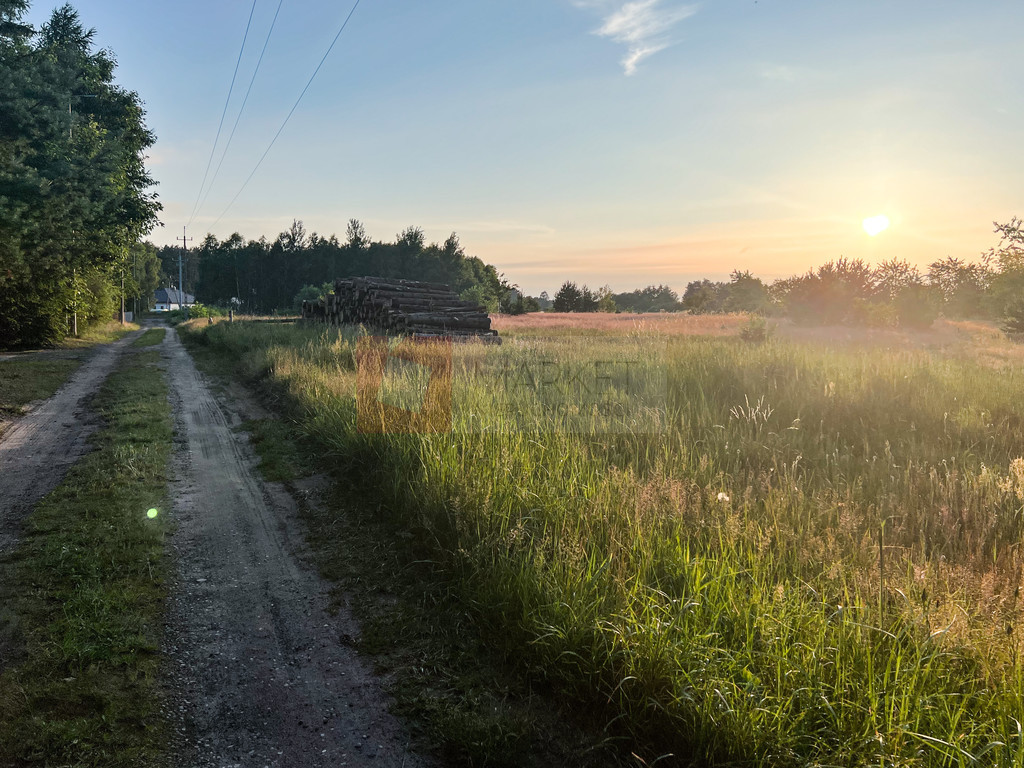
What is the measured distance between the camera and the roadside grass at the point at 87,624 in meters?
2.69

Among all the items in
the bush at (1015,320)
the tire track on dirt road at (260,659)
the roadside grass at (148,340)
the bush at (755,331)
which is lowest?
the tire track on dirt road at (260,659)

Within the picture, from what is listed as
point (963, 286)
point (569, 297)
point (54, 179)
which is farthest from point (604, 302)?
point (54, 179)

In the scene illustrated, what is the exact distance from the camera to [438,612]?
12.6 feet

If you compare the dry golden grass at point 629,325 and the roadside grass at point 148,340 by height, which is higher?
the dry golden grass at point 629,325

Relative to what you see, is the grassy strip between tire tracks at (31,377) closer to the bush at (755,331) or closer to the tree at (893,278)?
the bush at (755,331)

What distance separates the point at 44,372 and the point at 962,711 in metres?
18.8

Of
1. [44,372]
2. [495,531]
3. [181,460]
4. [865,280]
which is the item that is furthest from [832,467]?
[865,280]

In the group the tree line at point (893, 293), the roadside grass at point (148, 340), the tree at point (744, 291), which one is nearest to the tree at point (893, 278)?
the tree line at point (893, 293)

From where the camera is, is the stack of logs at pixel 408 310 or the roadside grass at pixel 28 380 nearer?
the roadside grass at pixel 28 380

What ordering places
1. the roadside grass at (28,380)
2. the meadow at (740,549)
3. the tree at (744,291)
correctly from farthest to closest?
1. the tree at (744,291)
2. the roadside grass at (28,380)
3. the meadow at (740,549)

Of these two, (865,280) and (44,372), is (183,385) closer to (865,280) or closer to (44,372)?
(44,372)

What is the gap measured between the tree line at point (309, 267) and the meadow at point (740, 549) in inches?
2416

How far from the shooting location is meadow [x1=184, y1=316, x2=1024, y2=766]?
252 centimetres

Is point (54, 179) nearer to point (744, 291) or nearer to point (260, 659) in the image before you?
point (260, 659)
